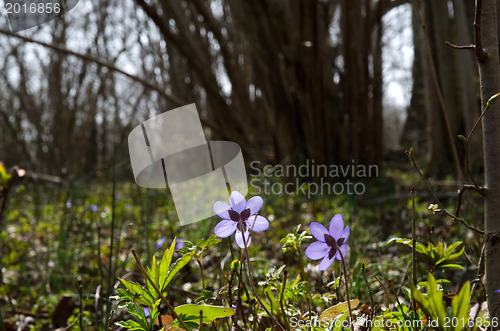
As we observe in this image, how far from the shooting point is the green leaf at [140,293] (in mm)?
724

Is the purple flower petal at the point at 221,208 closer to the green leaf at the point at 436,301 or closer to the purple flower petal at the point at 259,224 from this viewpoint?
the purple flower petal at the point at 259,224

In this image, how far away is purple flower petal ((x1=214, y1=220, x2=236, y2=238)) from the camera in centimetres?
74

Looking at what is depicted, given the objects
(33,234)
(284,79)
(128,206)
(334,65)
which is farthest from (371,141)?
(33,234)

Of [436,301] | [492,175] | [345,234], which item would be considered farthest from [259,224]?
[492,175]

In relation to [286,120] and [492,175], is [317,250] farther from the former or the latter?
[286,120]

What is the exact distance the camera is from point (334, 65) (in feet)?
13.6

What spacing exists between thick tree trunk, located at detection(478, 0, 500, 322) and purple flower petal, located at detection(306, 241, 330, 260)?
291 mm

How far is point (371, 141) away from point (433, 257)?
3547 mm

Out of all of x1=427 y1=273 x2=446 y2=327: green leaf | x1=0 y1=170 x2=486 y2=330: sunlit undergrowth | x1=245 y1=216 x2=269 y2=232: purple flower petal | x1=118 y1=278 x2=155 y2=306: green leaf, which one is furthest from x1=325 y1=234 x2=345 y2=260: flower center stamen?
x1=118 y1=278 x2=155 y2=306: green leaf

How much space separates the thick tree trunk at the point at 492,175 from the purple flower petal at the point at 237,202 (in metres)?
0.44

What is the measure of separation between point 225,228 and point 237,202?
6 cm

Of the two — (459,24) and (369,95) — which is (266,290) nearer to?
(459,24)

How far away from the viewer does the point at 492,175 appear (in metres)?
0.78

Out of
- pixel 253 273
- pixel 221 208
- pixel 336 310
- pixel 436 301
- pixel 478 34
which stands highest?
pixel 478 34
